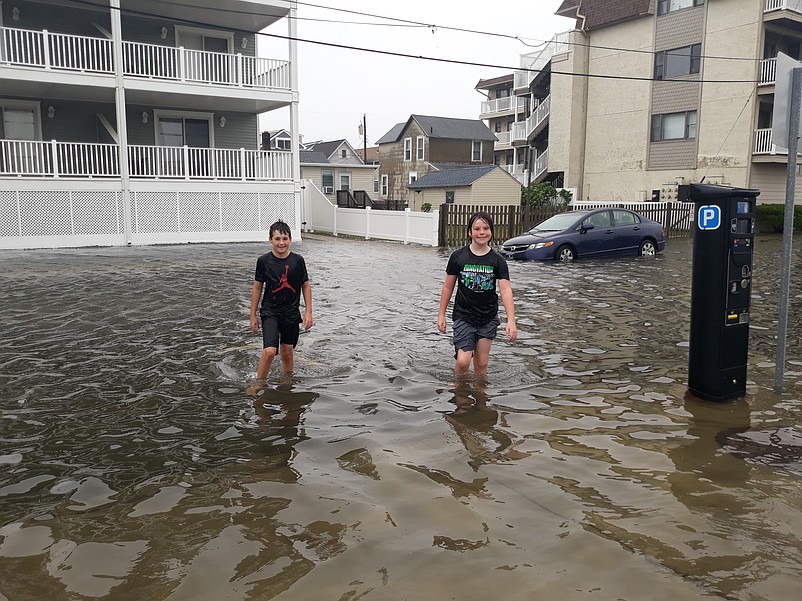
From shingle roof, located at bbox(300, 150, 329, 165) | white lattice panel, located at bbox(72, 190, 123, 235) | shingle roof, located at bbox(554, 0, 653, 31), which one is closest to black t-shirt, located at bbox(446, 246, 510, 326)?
white lattice panel, located at bbox(72, 190, 123, 235)

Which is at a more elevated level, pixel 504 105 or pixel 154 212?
pixel 504 105

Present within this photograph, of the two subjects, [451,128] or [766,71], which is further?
[451,128]

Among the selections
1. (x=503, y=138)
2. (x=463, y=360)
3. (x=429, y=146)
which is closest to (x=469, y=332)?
(x=463, y=360)

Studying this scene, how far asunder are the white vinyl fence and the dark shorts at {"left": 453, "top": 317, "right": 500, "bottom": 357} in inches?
722

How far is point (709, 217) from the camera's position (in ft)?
19.5

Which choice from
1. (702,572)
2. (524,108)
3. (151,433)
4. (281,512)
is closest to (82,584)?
(281,512)

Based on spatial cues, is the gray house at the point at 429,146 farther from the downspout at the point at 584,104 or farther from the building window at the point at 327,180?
the downspout at the point at 584,104

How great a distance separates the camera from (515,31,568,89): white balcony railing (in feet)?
140

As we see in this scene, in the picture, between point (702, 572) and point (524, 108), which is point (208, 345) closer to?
point (702, 572)

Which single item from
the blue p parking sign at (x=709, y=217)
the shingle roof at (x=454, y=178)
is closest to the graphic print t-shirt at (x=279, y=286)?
the blue p parking sign at (x=709, y=217)

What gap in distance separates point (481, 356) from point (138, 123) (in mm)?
22505

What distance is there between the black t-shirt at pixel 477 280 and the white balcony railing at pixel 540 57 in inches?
1410

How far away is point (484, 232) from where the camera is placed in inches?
251

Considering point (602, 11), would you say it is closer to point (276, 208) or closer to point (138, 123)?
point (276, 208)
